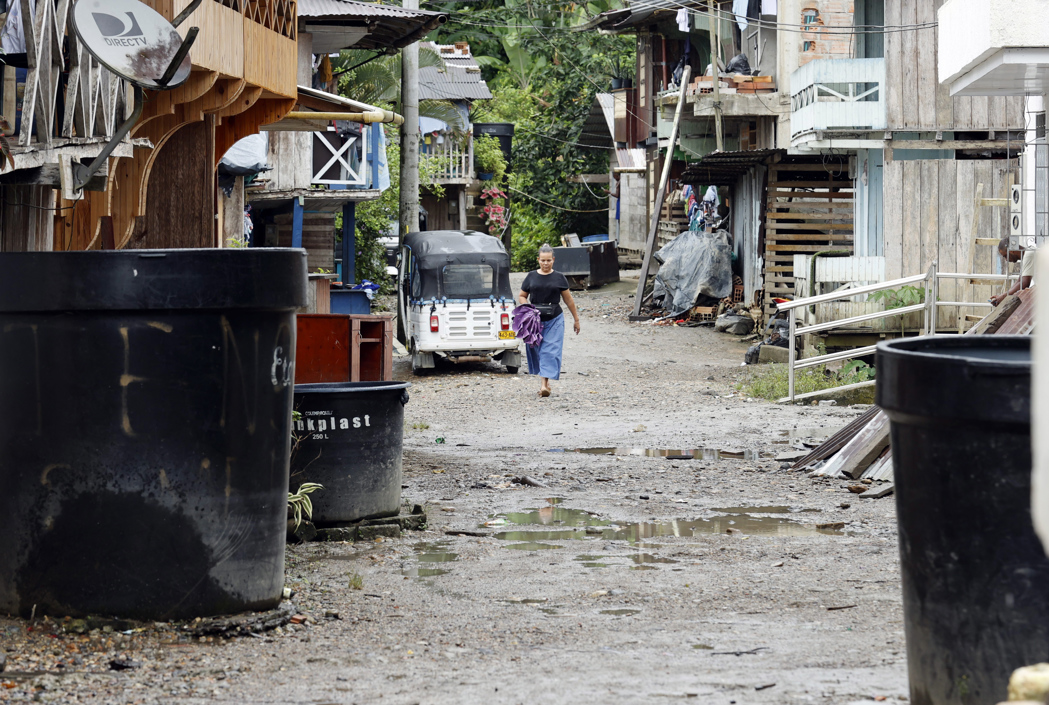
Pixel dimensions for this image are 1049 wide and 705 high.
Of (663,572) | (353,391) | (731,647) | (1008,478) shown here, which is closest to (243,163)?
(353,391)

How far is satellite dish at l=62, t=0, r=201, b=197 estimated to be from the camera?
21.0 ft

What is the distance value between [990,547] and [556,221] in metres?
→ 40.8

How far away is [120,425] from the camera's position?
4.73 m

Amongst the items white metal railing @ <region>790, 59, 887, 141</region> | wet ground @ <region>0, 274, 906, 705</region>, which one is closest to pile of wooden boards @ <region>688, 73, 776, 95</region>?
white metal railing @ <region>790, 59, 887, 141</region>

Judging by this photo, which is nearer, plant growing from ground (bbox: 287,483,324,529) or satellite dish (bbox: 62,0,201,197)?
satellite dish (bbox: 62,0,201,197)

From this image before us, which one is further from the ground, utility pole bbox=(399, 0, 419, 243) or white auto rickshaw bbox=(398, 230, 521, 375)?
utility pole bbox=(399, 0, 419, 243)

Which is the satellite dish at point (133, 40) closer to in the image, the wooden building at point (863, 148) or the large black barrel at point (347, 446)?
the large black barrel at point (347, 446)

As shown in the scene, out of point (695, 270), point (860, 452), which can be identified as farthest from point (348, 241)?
point (860, 452)

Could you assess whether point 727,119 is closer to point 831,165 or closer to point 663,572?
point 831,165

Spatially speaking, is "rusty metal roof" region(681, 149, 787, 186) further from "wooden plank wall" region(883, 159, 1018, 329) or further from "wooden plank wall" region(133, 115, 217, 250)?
"wooden plank wall" region(133, 115, 217, 250)

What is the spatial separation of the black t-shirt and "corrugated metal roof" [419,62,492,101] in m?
24.2

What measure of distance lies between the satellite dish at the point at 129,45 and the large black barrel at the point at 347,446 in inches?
69.5

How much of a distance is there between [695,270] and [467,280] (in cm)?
902

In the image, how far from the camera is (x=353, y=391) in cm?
713
